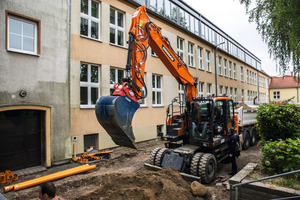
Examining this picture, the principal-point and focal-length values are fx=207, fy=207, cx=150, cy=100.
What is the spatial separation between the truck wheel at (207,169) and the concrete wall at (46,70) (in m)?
5.82

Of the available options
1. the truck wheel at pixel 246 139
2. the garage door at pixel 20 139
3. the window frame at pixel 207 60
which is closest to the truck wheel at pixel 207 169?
the truck wheel at pixel 246 139

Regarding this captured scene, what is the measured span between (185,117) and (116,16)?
755 cm

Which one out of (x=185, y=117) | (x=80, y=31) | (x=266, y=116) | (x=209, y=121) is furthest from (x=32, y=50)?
(x=266, y=116)

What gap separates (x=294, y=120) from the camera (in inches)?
233

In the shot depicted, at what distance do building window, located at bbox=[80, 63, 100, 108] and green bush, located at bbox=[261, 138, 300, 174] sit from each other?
787 cm

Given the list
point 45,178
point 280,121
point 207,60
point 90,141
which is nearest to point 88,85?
point 90,141

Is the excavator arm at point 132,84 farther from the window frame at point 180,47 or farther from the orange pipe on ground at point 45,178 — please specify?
the window frame at point 180,47

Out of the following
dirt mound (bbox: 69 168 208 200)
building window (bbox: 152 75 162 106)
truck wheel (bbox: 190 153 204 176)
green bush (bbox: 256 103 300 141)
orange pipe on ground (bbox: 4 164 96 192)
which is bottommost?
orange pipe on ground (bbox: 4 164 96 192)

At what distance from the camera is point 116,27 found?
39.1 feet

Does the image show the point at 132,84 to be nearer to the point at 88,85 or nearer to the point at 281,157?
the point at 281,157

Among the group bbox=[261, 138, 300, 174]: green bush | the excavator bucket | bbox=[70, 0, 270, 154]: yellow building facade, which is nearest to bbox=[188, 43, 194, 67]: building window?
bbox=[70, 0, 270, 154]: yellow building facade

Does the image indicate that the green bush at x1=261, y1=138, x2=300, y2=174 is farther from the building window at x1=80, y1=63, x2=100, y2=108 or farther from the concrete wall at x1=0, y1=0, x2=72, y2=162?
the building window at x1=80, y1=63, x2=100, y2=108

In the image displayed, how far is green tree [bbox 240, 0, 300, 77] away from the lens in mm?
6741

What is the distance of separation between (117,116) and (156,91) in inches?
393
